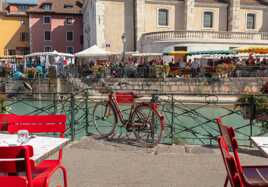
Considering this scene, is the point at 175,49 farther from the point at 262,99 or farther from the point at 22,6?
the point at 22,6

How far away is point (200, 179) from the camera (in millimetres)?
4629

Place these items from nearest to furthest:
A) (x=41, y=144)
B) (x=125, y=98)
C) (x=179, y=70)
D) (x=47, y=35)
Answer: (x=41, y=144), (x=125, y=98), (x=179, y=70), (x=47, y=35)

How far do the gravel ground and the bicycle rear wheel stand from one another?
331mm

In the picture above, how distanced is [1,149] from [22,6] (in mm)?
55837

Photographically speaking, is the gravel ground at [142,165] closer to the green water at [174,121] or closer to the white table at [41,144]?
the green water at [174,121]

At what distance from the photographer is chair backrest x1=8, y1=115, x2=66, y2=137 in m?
3.95

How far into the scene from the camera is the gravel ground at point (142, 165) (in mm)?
4547

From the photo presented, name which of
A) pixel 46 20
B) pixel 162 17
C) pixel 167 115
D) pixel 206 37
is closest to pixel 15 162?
pixel 167 115

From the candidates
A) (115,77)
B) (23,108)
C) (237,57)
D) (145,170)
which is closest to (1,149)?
(145,170)

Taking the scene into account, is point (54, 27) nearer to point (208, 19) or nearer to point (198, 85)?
point (208, 19)

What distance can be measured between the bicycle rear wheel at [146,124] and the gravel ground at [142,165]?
331mm

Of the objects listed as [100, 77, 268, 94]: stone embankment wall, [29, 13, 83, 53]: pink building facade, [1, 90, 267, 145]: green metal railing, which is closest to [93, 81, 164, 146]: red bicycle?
[1, 90, 267, 145]: green metal railing

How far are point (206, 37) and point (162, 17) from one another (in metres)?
6.17

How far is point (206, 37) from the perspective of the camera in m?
30.7
